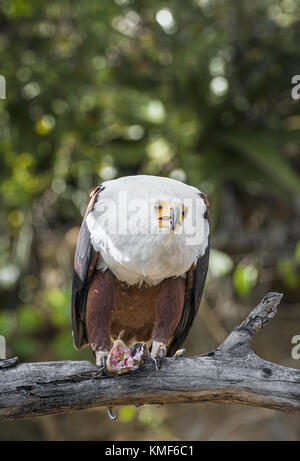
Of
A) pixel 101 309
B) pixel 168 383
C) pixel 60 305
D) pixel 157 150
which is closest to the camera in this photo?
pixel 168 383

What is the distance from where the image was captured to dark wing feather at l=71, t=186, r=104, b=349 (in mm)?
3613

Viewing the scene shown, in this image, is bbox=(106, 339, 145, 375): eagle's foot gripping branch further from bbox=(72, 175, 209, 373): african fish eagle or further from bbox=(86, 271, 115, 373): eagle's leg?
bbox=(86, 271, 115, 373): eagle's leg

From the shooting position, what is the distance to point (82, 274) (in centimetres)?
365

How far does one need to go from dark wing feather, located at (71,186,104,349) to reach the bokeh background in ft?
7.95

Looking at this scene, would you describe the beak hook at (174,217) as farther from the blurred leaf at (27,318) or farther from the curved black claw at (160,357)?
the blurred leaf at (27,318)

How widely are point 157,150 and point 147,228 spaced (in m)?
3.87

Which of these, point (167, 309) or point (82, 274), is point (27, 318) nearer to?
point (82, 274)

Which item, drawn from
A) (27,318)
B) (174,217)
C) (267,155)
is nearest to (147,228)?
(174,217)

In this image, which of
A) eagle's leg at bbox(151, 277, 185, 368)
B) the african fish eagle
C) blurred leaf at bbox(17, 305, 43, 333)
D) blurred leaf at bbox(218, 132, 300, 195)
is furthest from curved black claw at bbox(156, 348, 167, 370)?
blurred leaf at bbox(218, 132, 300, 195)

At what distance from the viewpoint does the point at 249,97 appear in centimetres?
755

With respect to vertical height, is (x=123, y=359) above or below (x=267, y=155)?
below

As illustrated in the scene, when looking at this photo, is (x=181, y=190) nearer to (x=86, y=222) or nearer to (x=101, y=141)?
(x=86, y=222)

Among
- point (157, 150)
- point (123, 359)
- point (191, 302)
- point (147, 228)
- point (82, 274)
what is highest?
point (157, 150)

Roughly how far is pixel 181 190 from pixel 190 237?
0.88 feet
